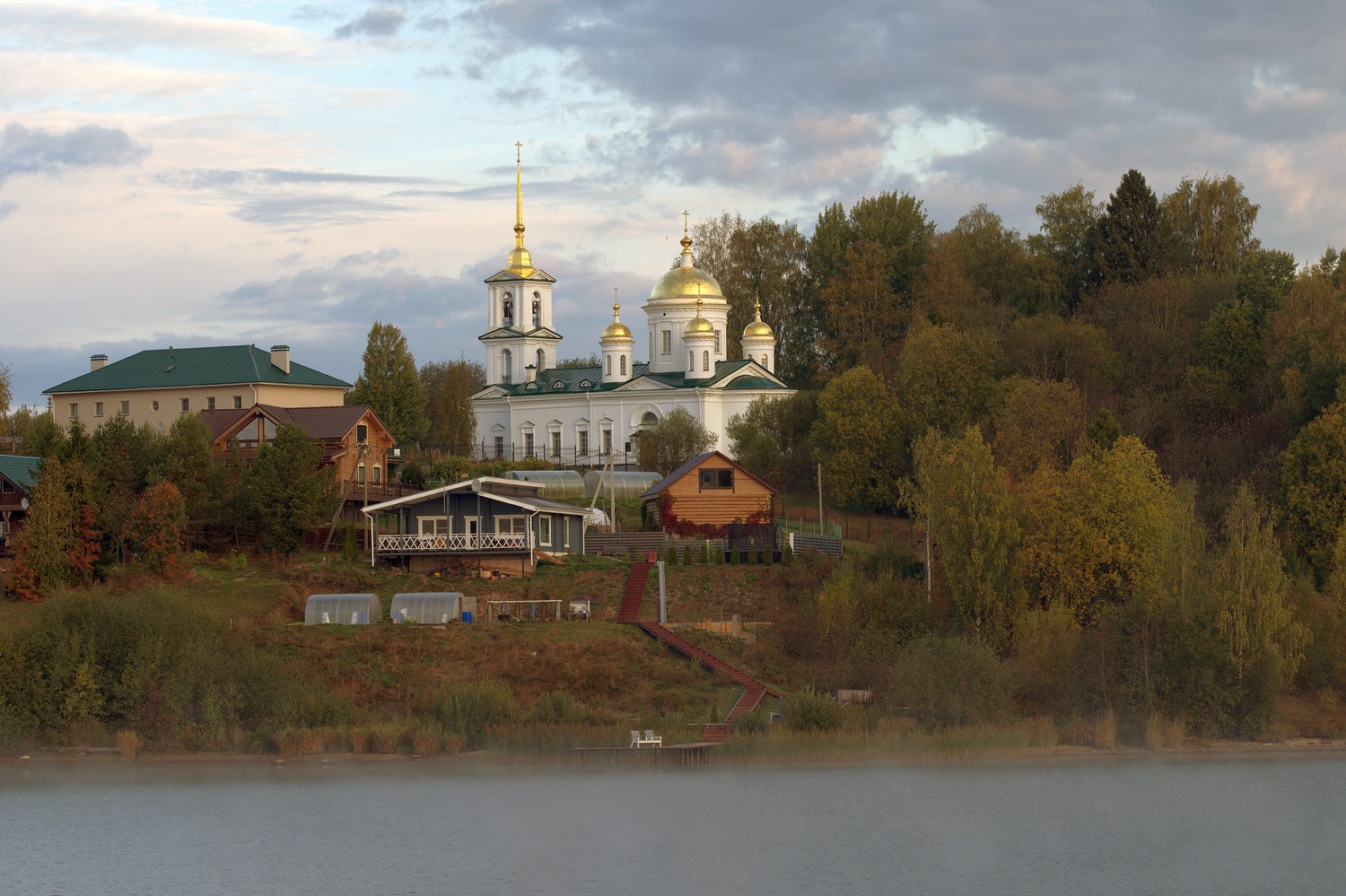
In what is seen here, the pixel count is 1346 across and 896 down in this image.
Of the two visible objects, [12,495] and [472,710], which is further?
[12,495]

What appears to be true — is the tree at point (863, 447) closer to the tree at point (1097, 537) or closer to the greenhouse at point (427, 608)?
the tree at point (1097, 537)

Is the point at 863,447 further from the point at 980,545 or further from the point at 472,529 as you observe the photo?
the point at 980,545

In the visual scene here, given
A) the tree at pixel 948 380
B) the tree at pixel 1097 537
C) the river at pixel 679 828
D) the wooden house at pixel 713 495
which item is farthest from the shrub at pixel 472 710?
the tree at pixel 948 380

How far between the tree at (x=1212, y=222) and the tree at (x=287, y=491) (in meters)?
41.6

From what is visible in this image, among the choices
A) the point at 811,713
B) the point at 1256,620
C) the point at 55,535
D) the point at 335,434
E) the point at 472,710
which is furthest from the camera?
the point at 335,434

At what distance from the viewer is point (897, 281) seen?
3524 inches

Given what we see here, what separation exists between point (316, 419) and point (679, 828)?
31.8 m

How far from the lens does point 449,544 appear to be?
5372 centimetres

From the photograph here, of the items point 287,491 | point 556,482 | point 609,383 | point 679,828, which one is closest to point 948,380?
point 556,482

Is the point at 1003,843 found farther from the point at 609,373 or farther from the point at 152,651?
the point at 609,373

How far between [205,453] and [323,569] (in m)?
6.25

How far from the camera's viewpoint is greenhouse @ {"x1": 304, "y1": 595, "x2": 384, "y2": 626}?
4769 cm

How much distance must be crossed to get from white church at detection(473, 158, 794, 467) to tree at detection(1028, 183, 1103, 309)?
43.5 feet

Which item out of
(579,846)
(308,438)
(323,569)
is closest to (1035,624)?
(579,846)
